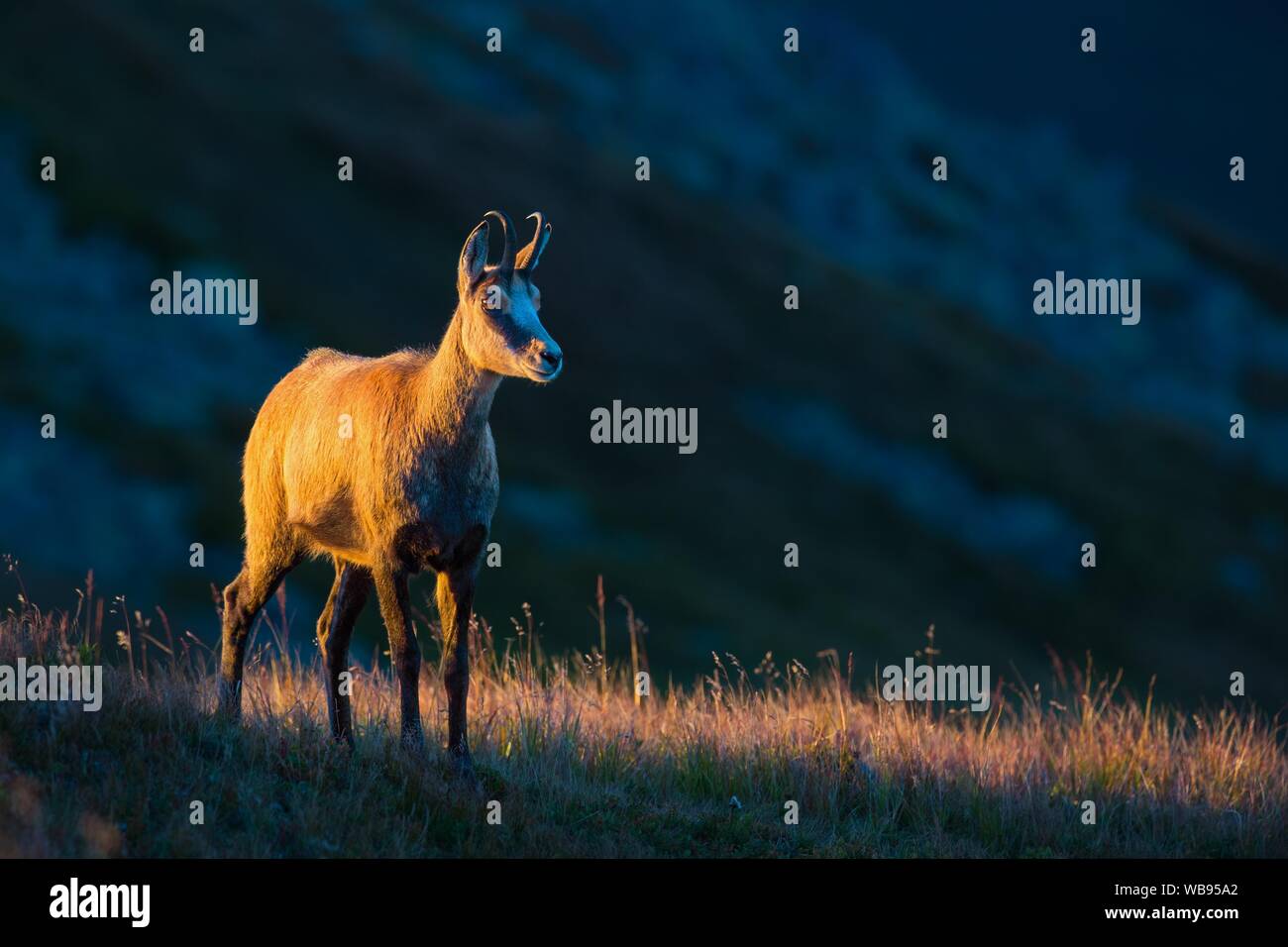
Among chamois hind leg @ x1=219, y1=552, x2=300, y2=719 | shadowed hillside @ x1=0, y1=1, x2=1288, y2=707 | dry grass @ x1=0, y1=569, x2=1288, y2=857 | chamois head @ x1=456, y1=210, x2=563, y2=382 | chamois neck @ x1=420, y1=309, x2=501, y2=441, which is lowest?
dry grass @ x1=0, y1=569, x2=1288, y2=857

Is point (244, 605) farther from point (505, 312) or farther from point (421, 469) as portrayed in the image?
point (505, 312)

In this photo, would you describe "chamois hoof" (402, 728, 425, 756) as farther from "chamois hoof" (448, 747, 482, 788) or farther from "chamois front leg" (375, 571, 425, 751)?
"chamois hoof" (448, 747, 482, 788)

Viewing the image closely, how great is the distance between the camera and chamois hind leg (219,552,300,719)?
40.2 ft

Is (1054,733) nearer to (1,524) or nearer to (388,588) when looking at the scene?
(388,588)

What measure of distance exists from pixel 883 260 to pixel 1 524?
6059cm

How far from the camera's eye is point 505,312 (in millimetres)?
11000

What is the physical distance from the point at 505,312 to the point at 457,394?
2.36ft

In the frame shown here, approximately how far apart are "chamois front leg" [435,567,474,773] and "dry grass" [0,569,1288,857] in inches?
9.6

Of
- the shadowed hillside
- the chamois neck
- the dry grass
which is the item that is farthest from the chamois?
the shadowed hillside

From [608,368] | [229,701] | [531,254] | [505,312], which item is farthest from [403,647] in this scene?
[608,368]

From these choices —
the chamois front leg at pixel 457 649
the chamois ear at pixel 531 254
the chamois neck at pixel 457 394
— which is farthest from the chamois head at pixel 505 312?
the chamois front leg at pixel 457 649

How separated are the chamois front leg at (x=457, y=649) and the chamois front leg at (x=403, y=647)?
0.75ft

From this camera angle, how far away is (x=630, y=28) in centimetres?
11338

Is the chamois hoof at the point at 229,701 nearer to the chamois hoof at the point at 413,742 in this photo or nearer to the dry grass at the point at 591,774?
the dry grass at the point at 591,774
